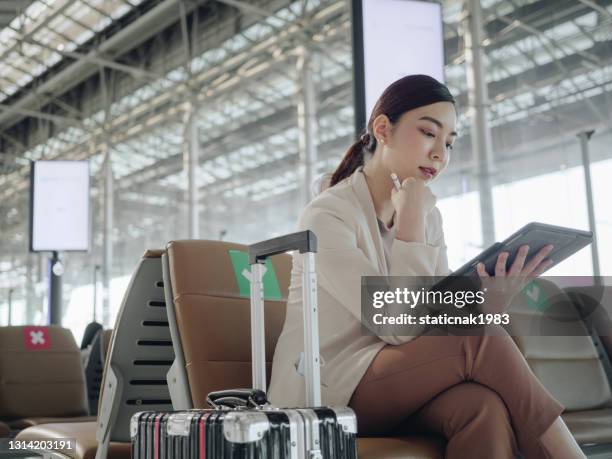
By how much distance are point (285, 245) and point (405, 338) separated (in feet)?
0.94

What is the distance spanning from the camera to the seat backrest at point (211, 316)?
1745 mm

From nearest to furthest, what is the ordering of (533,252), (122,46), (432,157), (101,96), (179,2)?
(533,252)
(432,157)
(179,2)
(122,46)
(101,96)

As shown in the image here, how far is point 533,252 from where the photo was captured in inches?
60.8

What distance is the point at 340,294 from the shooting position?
156 centimetres

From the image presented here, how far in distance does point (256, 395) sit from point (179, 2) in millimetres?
9862

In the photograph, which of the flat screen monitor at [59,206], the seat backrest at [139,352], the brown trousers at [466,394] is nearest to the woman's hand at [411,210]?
the brown trousers at [466,394]

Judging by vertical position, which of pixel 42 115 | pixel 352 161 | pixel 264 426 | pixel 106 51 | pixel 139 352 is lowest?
pixel 264 426

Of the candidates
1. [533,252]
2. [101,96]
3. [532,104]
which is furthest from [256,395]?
[101,96]

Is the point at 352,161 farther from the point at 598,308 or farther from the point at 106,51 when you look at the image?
the point at 106,51

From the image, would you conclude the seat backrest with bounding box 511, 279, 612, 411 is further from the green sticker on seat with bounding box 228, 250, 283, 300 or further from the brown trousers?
the brown trousers

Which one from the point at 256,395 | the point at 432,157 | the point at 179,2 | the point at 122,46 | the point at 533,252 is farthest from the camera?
the point at 122,46

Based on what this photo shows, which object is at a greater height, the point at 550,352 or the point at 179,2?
the point at 179,2

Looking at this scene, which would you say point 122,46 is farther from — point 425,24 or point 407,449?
point 407,449

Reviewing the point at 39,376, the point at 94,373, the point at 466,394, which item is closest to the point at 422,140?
the point at 466,394
